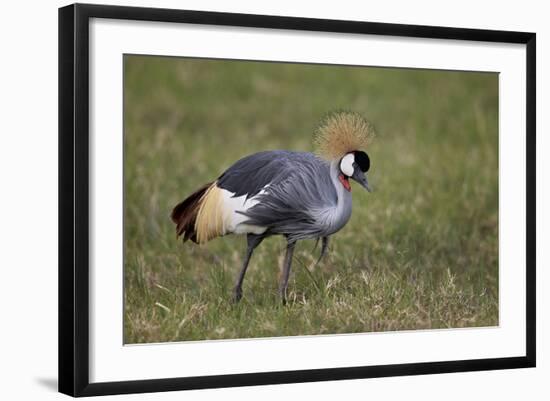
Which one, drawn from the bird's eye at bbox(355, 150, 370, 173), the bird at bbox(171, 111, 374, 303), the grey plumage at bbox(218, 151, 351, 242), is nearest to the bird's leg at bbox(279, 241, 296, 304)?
the bird at bbox(171, 111, 374, 303)

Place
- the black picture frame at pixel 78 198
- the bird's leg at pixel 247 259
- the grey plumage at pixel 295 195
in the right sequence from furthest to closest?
the bird's leg at pixel 247 259, the grey plumage at pixel 295 195, the black picture frame at pixel 78 198

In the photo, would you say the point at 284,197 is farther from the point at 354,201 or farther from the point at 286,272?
the point at 354,201

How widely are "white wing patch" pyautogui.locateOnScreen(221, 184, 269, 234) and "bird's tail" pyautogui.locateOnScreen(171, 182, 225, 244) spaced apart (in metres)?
0.02

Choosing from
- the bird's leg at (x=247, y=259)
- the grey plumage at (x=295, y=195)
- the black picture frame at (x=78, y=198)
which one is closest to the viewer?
the black picture frame at (x=78, y=198)

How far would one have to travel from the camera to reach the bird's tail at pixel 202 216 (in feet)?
17.5

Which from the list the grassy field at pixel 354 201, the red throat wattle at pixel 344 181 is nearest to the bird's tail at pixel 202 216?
the grassy field at pixel 354 201

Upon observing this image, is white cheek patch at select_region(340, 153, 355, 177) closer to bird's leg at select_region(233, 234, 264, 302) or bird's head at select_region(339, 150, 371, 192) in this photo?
bird's head at select_region(339, 150, 371, 192)

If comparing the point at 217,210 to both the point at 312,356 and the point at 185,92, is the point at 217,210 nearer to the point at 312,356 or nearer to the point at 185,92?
the point at 312,356

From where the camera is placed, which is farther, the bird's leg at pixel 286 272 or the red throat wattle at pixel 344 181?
the bird's leg at pixel 286 272

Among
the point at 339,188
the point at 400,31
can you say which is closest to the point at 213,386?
the point at 339,188

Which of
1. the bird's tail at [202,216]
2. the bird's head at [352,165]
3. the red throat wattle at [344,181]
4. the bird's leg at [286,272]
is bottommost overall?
the bird's leg at [286,272]

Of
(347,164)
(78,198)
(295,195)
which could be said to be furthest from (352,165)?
(78,198)

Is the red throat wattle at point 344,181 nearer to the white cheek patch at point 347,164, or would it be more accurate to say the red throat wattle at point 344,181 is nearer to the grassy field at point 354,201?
the white cheek patch at point 347,164

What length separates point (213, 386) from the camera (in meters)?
5.00
